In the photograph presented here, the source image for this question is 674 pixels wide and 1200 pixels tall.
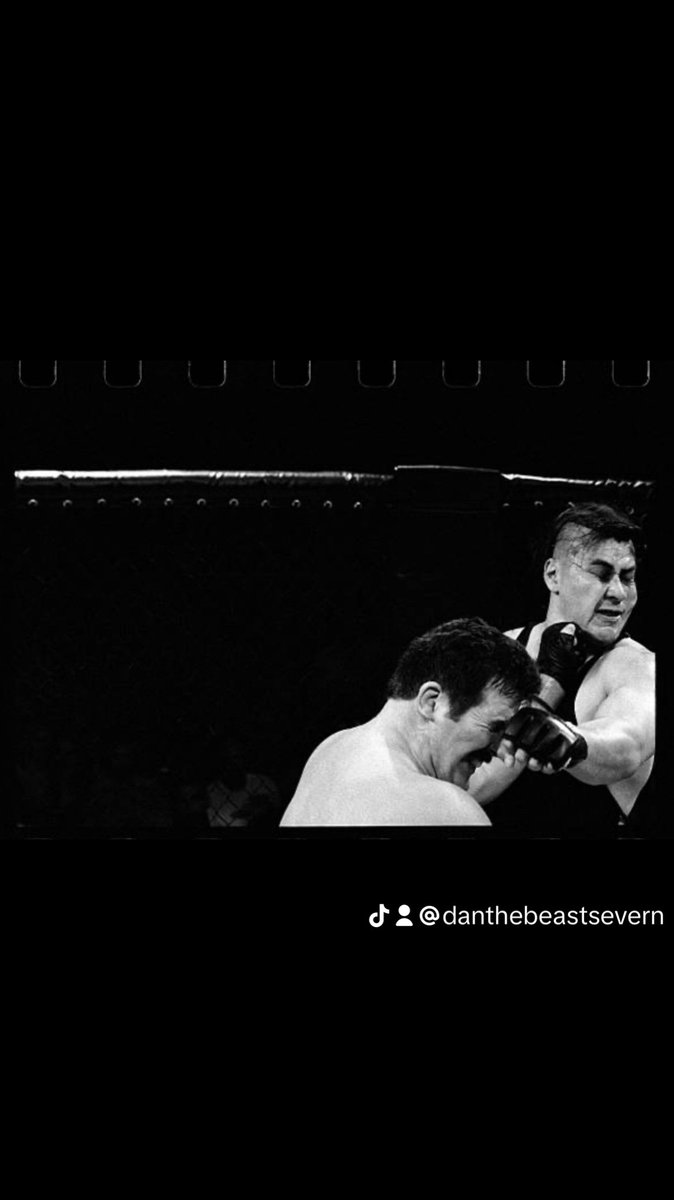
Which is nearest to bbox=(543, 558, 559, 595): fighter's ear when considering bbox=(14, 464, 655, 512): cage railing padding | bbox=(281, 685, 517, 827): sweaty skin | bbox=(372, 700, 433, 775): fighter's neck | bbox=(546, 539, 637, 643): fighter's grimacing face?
bbox=(546, 539, 637, 643): fighter's grimacing face

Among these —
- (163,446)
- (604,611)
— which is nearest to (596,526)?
(604,611)

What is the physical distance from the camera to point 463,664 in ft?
10.8

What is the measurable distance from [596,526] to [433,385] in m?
0.52

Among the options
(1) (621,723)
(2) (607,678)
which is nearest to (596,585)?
(2) (607,678)

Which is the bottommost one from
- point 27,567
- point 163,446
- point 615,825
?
point 615,825

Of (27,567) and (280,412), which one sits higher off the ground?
(280,412)

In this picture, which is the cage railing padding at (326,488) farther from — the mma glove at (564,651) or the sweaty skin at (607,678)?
the mma glove at (564,651)

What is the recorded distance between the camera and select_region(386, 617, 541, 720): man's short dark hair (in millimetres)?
3281

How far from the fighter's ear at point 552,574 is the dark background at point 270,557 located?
0.03 metres

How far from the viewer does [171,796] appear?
130 inches

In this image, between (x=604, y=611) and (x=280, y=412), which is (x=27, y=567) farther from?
(x=604, y=611)

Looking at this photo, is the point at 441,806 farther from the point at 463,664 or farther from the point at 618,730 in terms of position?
the point at 618,730

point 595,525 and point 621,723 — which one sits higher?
point 595,525

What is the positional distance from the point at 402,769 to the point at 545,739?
0.35 metres
